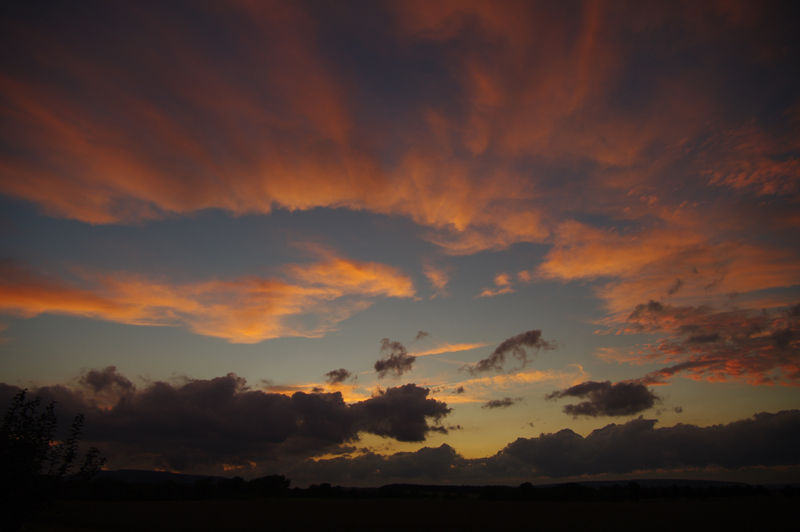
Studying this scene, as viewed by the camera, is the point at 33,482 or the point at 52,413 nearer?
the point at 33,482

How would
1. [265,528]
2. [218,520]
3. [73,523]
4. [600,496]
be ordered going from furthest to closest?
1. [600,496]
2. [218,520]
3. [73,523]
4. [265,528]

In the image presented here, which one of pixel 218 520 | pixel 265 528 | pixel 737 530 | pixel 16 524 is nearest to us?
pixel 16 524

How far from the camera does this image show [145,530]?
8206 cm

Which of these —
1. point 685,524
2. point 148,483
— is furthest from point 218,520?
point 148,483

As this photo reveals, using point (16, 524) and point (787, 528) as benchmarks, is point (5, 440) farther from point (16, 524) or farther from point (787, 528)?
point (787, 528)

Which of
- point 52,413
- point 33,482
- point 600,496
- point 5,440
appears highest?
point 52,413

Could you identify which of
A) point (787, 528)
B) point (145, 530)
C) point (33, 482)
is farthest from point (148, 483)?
point (787, 528)

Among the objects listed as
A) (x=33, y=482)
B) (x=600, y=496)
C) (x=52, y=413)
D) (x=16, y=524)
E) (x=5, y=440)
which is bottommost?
(x=600, y=496)

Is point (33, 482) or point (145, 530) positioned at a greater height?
point (33, 482)

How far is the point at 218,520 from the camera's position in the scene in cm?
10319

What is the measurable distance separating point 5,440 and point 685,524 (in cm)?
12054

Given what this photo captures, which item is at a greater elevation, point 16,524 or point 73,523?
point 16,524

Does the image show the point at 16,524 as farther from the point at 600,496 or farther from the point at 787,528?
→ the point at 600,496

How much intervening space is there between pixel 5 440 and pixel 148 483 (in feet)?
725
